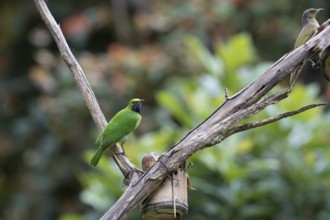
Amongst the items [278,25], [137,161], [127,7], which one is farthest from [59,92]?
[137,161]

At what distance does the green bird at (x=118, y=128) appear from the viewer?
2.18 metres

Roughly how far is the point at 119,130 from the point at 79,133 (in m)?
3.76

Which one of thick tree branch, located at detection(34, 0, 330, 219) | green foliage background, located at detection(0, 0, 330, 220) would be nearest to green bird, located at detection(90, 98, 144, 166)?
thick tree branch, located at detection(34, 0, 330, 219)

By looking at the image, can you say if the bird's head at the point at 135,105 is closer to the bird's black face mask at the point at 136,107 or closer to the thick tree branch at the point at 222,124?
the bird's black face mask at the point at 136,107

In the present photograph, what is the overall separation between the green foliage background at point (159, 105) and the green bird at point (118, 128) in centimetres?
137

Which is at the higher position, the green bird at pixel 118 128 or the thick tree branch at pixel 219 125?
the green bird at pixel 118 128

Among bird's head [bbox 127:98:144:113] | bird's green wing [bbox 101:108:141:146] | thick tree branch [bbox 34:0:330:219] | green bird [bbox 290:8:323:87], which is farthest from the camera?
bird's head [bbox 127:98:144:113]

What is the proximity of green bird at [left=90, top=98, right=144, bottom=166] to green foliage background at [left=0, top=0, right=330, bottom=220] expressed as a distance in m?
1.37

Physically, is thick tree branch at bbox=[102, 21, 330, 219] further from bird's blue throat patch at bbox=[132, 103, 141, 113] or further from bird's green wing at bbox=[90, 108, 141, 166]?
bird's blue throat patch at bbox=[132, 103, 141, 113]

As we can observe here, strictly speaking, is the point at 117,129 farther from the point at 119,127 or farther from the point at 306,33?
the point at 306,33

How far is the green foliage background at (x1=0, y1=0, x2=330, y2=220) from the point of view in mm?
3744

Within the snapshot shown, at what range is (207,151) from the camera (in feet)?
12.2

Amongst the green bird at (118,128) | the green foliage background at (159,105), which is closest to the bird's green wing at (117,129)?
the green bird at (118,128)

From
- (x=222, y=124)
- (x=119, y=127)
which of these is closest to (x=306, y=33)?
(x=222, y=124)
